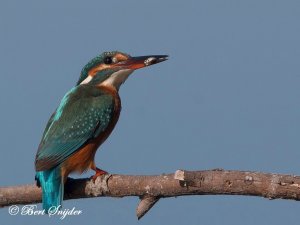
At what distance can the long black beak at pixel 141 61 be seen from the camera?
4391mm

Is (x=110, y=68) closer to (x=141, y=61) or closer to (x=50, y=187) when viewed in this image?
(x=141, y=61)

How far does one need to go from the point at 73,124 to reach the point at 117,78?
22.8 inches

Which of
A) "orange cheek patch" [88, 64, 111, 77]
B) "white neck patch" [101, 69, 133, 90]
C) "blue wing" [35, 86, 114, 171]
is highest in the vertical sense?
"orange cheek patch" [88, 64, 111, 77]

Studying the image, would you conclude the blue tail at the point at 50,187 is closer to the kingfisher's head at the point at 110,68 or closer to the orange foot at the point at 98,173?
the orange foot at the point at 98,173

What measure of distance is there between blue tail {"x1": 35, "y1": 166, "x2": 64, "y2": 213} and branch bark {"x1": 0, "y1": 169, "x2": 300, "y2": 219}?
8 centimetres

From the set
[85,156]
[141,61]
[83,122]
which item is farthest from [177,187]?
[141,61]

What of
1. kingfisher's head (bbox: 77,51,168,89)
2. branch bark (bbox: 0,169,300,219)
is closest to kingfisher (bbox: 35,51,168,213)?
kingfisher's head (bbox: 77,51,168,89)

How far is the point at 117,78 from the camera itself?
4.64 metres

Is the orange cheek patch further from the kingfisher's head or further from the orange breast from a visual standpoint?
the orange breast

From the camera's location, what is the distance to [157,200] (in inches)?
133

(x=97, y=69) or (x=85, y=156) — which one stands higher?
(x=97, y=69)

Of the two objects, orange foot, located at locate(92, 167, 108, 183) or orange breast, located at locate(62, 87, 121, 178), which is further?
orange breast, located at locate(62, 87, 121, 178)

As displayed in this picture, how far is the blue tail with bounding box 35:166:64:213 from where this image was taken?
12.5 ft

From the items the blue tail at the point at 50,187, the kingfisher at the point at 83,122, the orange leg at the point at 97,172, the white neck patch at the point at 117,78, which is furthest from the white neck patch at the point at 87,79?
the blue tail at the point at 50,187
